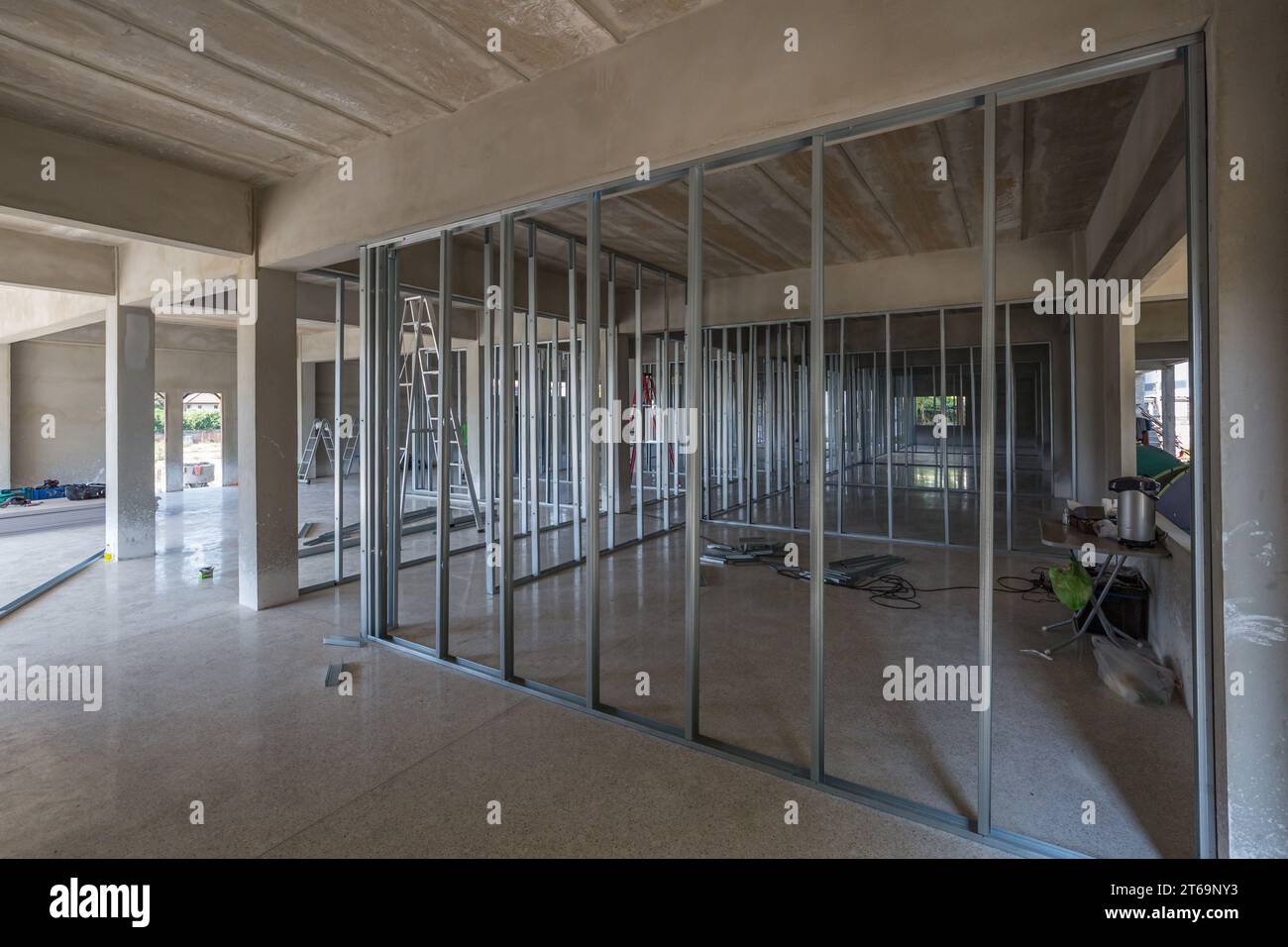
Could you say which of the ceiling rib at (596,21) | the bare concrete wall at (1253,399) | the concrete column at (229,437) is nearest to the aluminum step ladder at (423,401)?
the ceiling rib at (596,21)

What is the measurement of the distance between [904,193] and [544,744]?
4.34 metres

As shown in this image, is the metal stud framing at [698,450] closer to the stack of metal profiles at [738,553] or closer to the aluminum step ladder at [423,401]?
the aluminum step ladder at [423,401]

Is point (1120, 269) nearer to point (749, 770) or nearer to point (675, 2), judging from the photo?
point (675, 2)

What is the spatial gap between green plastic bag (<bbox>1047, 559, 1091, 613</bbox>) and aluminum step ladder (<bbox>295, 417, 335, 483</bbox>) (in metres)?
12.1

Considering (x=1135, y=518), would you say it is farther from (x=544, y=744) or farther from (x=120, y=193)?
(x=120, y=193)

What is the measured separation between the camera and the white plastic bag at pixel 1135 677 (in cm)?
292

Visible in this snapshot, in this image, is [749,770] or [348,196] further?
[348,196]

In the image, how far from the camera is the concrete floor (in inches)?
81.3

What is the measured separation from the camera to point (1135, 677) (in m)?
2.97

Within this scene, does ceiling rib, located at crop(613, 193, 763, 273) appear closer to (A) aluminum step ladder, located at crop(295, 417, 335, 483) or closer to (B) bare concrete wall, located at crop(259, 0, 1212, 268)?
(B) bare concrete wall, located at crop(259, 0, 1212, 268)

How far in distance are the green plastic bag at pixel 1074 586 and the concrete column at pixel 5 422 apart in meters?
13.0
